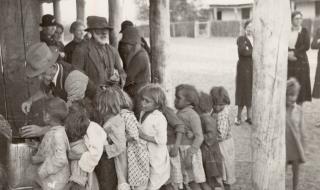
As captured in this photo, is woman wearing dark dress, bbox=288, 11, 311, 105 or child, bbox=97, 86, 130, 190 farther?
woman wearing dark dress, bbox=288, 11, 311, 105

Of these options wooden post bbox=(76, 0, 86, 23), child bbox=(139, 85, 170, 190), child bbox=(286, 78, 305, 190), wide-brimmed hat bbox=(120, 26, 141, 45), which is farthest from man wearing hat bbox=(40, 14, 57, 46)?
wooden post bbox=(76, 0, 86, 23)

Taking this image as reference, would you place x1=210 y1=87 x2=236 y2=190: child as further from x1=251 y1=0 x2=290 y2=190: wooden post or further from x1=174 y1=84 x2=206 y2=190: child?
x1=251 y1=0 x2=290 y2=190: wooden post

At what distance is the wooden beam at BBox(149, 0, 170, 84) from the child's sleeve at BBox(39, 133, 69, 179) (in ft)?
16.9

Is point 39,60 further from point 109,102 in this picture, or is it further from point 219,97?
point 219,97

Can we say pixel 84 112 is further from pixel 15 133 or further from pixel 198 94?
pixel 15 133

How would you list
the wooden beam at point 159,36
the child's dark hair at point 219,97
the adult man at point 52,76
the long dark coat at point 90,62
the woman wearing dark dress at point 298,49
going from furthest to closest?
the wooden beam at point 159,36 < the woman wearing dark dress at point 298,49 < the long dark coat at point 90,62 < the child's dark hair at point 219,97 < the adult man at point 52,76

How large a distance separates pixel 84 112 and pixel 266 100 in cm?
175

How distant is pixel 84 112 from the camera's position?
4547 mm

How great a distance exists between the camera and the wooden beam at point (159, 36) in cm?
921

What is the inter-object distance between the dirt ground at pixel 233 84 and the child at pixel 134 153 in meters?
1.62

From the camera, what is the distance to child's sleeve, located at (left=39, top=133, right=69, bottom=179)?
170 inches

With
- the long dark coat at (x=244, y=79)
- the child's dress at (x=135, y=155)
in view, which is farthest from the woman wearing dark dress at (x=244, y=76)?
the child's dress at (x=135, y=155)

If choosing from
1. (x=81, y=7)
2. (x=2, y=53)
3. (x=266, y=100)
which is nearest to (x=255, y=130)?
(x=266, y=100)

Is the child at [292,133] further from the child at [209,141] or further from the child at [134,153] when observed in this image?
the child at [134,153]
